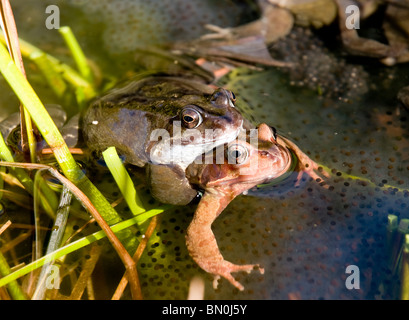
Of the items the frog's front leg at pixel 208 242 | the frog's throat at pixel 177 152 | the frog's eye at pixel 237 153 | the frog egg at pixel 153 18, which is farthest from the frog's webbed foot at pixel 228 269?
the frog egg at pixel 153 18

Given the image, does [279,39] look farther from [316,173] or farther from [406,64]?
[316,173]

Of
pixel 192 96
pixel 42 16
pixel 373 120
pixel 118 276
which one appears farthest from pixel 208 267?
pixel 42 16

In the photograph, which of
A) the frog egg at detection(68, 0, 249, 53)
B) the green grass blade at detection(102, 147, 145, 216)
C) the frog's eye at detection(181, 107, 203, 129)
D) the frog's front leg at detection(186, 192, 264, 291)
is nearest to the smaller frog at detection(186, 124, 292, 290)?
the frog's front leg at detection(186, 192, 264, 291)

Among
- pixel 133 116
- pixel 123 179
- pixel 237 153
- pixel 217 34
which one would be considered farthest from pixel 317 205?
pixel 217 34

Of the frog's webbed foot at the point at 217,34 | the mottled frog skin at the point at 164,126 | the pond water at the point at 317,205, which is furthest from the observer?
the frog's webbed foot at the point at 217,34

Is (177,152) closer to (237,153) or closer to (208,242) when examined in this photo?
(237,153)

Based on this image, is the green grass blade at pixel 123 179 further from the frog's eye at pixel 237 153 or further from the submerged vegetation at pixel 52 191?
the frog's eye at pixel 237 153

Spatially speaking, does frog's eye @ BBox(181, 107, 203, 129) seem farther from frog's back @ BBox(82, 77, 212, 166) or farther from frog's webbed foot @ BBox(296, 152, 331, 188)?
frog's webbed foot @ BBox(296, 152, 331, 188)
